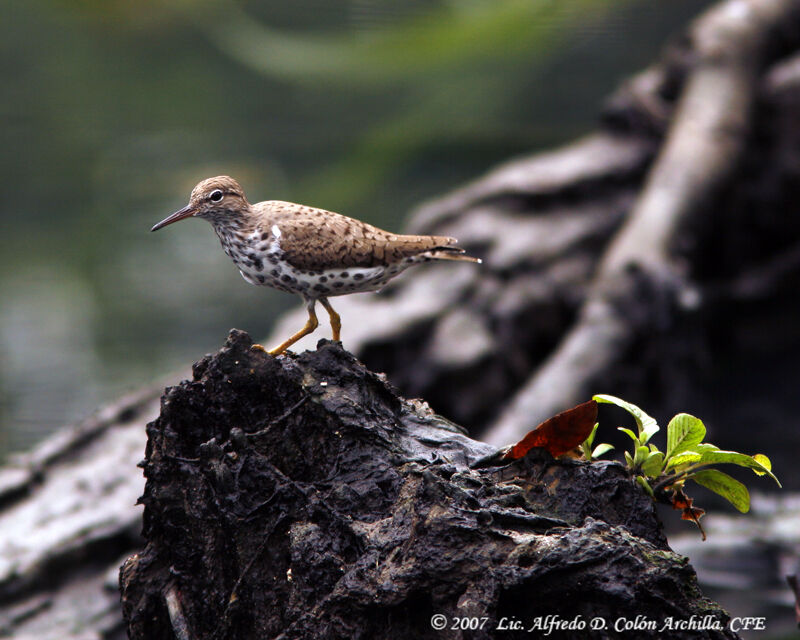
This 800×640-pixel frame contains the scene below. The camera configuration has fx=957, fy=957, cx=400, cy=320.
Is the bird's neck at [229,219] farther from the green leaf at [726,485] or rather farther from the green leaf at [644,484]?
the green leaf at [726,485]

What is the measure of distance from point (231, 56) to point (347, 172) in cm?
304

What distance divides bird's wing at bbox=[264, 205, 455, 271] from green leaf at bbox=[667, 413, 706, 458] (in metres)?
1.35

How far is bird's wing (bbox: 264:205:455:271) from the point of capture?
3512 millimetres

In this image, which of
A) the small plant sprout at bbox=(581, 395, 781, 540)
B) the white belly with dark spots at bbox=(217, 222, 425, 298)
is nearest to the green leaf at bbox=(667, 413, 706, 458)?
the small plant sprout at bbox=(581, 395, 781, 540)

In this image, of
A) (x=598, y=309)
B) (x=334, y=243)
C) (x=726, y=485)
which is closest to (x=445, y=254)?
(x=334, y=243)

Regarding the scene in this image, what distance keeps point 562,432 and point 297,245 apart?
1262 millimetres

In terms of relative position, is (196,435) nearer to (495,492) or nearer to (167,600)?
(167,600)

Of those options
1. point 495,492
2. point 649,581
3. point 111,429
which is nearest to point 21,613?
point 111,429

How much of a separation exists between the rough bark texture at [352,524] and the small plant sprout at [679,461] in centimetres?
9

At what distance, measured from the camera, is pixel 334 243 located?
3568mm

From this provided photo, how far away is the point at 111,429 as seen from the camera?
6.24 metres

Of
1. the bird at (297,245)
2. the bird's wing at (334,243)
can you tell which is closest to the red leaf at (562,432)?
the bird at (297,245)

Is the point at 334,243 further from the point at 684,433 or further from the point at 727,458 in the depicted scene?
the point at 727,458

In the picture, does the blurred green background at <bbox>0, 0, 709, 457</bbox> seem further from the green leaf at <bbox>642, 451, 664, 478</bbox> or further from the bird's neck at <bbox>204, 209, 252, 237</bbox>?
the green leaf at <bbox>642, 451, 664, 478</bbox>
